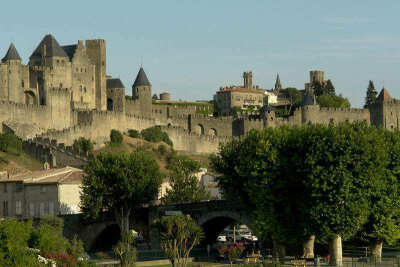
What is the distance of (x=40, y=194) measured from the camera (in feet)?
222

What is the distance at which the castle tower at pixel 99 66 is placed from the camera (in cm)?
11188

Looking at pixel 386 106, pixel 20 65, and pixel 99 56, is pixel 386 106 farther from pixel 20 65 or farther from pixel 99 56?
pixel 20 65

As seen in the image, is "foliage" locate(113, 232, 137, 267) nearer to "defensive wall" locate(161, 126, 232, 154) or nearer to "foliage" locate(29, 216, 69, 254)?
"foliage" locate(29, 216, 69, 254)

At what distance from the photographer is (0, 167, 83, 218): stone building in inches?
2653

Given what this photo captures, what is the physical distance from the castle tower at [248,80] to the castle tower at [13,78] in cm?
7603

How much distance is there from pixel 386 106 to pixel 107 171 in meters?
76.1

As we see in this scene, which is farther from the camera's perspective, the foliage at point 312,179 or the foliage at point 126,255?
the foliage at point 312,179

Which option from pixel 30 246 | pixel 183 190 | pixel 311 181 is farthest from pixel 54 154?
pixel 30 246

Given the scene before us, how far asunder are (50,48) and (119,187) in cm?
4651

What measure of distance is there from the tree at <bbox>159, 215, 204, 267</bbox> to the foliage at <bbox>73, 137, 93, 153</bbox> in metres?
36.6

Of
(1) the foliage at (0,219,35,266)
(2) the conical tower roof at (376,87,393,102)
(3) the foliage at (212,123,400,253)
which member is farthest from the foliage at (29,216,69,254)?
(2) the conical tower roof at (376,87,393,102)

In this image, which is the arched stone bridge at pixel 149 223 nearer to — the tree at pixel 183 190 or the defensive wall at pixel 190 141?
the tree at pixel 183 190

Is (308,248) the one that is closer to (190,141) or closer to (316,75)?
(190,141)

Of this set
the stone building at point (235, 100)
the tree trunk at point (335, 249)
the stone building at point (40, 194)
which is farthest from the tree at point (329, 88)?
the tree trunk at point (335, 249)
